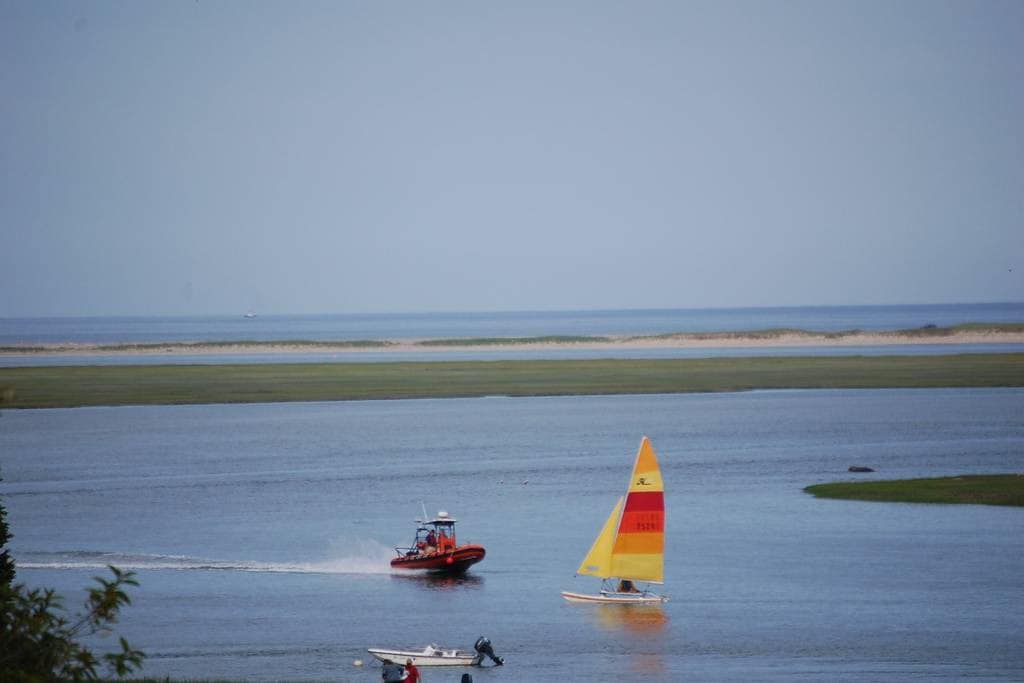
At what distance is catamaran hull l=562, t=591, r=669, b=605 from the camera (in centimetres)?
4550

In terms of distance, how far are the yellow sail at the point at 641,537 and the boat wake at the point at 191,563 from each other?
371 inches

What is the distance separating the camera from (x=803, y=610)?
4309 centimetres

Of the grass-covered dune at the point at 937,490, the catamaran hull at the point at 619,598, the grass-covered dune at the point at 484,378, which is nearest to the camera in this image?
the catamaran hull at the point at 619,598

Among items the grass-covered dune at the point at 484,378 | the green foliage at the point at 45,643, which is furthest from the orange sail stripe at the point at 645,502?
the grass-covered dune at the point at 484,378

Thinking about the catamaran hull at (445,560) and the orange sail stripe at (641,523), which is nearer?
the orange sail stripe at (641,523)

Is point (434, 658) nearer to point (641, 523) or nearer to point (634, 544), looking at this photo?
point (634, 544)

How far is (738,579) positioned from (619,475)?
93.8 feet

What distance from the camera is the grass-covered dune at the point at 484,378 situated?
13125cm

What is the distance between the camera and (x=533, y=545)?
55.2 meters

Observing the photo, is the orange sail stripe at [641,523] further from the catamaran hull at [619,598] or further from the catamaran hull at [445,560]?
the catamaran hull at [445,560]

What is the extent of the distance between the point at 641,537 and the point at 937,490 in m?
22.7

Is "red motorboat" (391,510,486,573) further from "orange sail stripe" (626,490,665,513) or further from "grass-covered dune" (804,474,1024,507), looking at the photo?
"grass-covered dune" (804,474,1024,507)

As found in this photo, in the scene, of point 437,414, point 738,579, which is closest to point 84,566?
point 738,579

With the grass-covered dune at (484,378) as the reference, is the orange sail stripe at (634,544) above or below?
below
